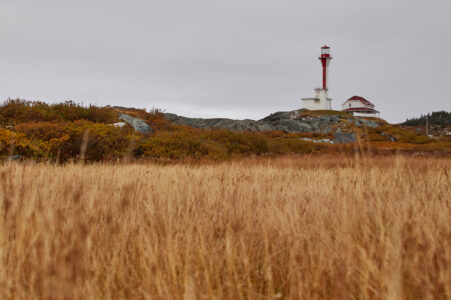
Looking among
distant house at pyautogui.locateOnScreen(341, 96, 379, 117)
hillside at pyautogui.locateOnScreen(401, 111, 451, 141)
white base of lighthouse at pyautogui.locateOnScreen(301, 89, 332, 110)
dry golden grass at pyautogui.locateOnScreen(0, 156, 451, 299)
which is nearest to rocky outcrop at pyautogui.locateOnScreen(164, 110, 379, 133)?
white base of lighthouse at pyautogui.locateOnScreen(301, 89, 332, 110)

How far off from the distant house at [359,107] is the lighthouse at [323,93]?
5.21 metres

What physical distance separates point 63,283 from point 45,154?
10893mm

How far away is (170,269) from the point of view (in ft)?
7.82

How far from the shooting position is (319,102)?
224 feet

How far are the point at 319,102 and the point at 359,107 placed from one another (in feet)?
28.0

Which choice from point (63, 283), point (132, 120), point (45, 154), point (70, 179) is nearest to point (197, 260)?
point (63, 283)

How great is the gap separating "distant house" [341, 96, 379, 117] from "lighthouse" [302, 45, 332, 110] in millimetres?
5208

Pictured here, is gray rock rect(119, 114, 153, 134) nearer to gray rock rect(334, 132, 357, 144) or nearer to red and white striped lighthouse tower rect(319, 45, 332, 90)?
gray rock rect(334, 132, 357, 144)

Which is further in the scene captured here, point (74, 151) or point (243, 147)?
point (243, 147)

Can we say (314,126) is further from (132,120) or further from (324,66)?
(132,120)

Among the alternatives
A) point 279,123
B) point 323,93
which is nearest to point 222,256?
point 279,123

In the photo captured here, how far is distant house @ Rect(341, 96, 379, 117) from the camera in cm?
7150

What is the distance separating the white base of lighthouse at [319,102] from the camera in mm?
67688

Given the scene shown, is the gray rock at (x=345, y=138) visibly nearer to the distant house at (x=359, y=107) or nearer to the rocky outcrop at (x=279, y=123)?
the rocky outcrop at (x=279, y=123)
